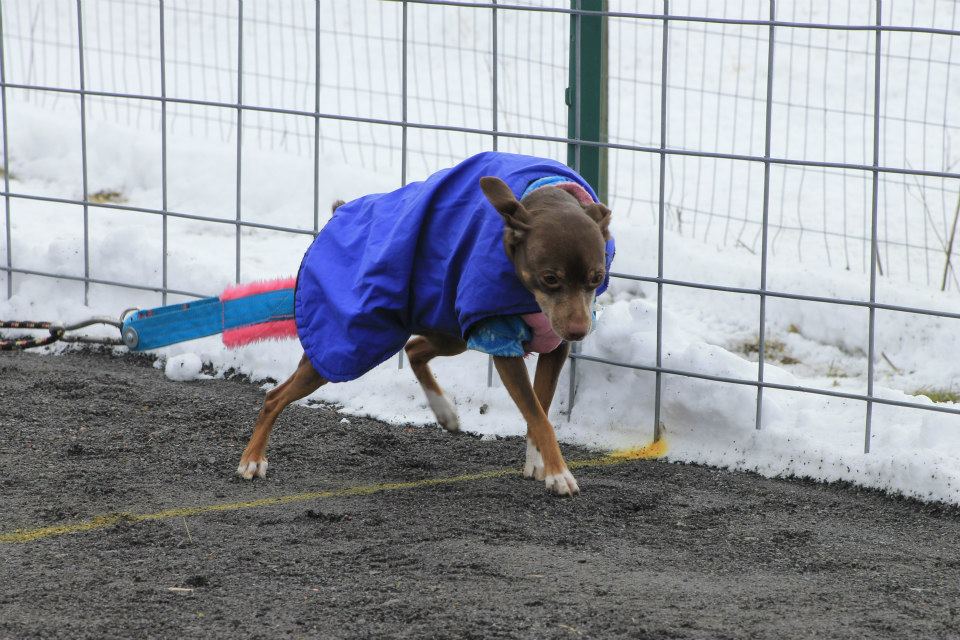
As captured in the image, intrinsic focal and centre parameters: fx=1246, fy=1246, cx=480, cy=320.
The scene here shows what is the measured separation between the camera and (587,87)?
5305 mm

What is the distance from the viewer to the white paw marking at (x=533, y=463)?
4.67 meters

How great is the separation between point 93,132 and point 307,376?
5.71 metres

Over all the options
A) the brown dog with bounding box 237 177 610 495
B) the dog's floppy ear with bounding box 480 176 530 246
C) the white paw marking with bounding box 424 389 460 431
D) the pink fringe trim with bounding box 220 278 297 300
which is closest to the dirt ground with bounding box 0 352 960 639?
the white paw marking with bounding box 424 389 460 431

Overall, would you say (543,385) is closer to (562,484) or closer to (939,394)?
(562,484)

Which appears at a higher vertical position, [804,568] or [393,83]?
[393,83]

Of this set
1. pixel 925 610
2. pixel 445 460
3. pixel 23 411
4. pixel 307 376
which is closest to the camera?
pixel 925 610

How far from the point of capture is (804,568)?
3.79 meters

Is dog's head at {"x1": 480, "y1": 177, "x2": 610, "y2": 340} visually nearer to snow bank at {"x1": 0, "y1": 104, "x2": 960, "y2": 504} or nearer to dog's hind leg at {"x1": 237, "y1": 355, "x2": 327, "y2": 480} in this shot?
dog's hind leg at {"x1": 237, "y1": 355, "x2": 327, "y2": 480}

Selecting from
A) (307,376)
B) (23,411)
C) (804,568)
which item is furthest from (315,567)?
(23,411)

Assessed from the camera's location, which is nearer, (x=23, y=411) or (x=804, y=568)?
(x=804, y=568)

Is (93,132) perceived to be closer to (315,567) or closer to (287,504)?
(287,504)

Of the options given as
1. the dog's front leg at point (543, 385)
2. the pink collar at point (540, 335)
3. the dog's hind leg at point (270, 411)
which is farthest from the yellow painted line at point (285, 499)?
the pink collar at point (540, 335)

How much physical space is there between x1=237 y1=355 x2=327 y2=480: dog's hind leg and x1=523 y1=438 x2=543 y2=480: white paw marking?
2.67 ft

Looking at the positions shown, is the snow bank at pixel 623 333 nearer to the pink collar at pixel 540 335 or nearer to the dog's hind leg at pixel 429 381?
the dog's hind leg at pixel 429 381
